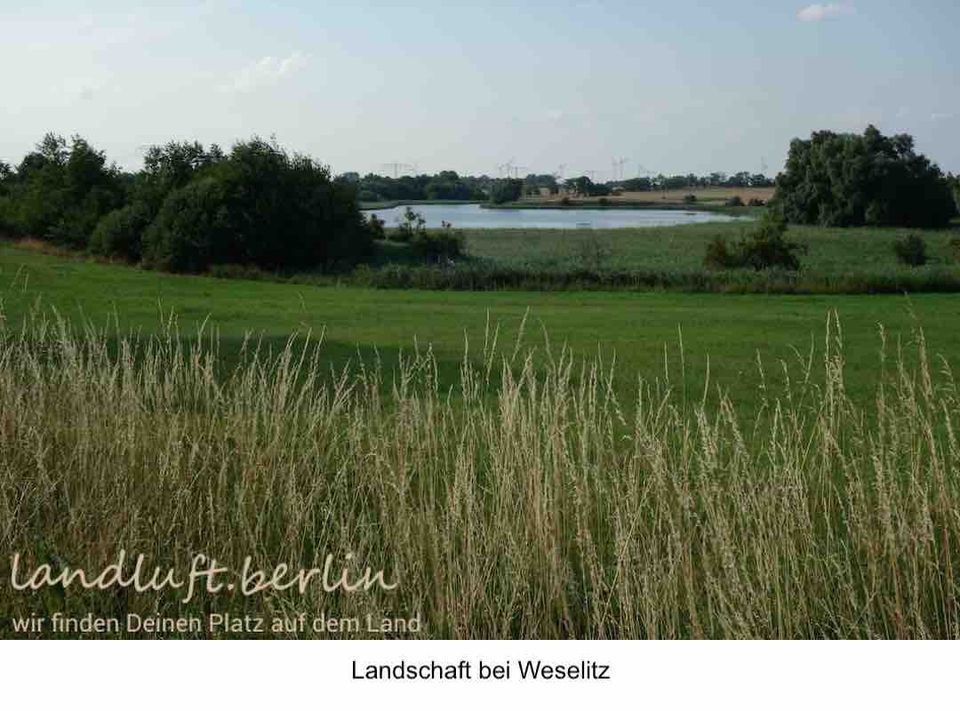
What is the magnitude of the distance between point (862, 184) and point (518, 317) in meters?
40.5

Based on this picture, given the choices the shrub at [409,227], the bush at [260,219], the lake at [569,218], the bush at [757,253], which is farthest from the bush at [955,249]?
the bush at [260,219]

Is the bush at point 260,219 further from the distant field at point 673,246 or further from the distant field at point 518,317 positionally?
the distant field at point 673,246

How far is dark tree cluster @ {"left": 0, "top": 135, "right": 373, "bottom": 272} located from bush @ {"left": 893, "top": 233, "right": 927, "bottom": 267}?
2398 centimetres

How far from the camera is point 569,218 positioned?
2773 inches

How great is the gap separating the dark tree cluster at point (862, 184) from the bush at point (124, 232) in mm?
34430

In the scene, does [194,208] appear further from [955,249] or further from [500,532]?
[500,532]

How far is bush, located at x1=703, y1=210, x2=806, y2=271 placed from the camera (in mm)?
46125

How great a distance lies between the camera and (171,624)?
642 cm

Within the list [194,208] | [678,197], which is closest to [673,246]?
[678,197]

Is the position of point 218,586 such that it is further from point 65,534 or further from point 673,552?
point 673,552

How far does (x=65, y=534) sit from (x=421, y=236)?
45.7 meters

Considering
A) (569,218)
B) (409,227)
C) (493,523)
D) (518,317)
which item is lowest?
(518,317)

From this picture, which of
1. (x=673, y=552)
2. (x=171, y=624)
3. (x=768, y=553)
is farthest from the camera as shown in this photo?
(x=673, y=552)

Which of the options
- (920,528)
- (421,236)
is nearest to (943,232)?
(421,236)
